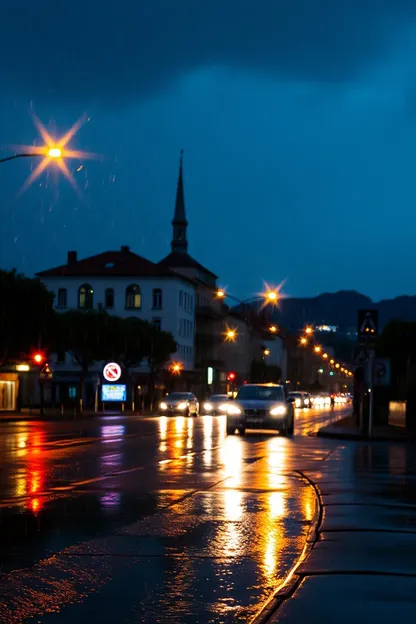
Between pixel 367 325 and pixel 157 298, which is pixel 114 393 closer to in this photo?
pixel 157 298

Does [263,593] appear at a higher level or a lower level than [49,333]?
lower

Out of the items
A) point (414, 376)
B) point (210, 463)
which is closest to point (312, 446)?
point (210, 463)

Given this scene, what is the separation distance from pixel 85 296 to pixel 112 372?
39421 mm

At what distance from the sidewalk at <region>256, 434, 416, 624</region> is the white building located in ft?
313

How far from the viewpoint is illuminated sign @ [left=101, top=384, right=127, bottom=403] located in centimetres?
7650

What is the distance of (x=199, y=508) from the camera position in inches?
525

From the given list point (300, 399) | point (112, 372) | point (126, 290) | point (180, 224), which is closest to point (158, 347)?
point (300, 399)

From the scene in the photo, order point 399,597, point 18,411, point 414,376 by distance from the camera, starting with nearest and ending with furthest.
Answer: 1. point 399,597
2. point 414,376
3. point 18,411

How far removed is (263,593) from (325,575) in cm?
76

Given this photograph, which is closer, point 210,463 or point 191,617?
point 191,617

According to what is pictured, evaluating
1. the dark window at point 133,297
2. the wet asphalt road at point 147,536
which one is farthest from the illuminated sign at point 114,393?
the wet asphalt road at point 147,536

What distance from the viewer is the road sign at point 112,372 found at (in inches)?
2960

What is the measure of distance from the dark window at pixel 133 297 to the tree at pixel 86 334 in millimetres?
25785

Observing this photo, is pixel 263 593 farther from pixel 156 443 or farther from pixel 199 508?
pixel 156 443
